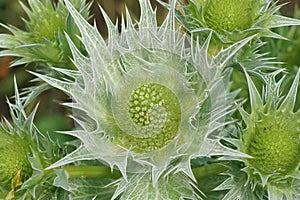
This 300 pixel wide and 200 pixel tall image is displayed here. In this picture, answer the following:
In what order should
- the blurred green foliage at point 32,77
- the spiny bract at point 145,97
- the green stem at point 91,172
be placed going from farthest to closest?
the blurred green foliage at point 32,77 < the green stem at point 91,172 < the spiny bract at point 145,97

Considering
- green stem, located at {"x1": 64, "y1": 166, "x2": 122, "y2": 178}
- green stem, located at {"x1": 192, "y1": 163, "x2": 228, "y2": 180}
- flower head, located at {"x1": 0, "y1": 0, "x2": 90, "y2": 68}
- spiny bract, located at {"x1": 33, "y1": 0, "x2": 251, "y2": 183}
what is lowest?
green stem, located at {"x1": 192, "y1": 163, "x2": 228, "y2": 180}

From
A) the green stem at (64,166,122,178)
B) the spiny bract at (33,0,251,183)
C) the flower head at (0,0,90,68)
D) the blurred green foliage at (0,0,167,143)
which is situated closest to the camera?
the spiny bract at (33,0,251,183)

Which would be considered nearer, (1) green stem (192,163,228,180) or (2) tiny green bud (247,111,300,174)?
(2) tiny green bud (247,111,300,174)

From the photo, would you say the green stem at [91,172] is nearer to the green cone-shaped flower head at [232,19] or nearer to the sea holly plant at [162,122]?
the sea holly plant at [162,122]

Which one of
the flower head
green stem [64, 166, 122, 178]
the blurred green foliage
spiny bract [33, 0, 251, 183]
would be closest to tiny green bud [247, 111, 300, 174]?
spiny bract [33, 0, 251, 183]

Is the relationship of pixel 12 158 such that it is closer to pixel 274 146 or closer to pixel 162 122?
pixel 162 122

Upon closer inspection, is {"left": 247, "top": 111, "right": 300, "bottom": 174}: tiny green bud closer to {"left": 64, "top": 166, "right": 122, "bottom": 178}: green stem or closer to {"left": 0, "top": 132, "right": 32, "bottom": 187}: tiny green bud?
{"left": 64, "top": 166, "right": 122, "bottom": 178}: green stem

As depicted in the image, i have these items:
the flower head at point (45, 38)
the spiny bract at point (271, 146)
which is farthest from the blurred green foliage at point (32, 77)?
the spiny bract at point (271, 146)
